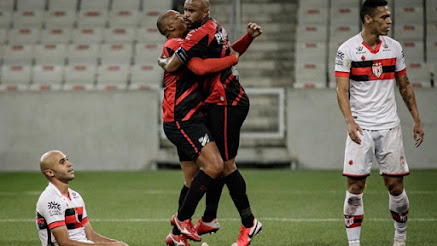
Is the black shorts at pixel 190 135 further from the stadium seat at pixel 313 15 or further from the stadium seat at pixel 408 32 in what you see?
the stadium seat at pixel 313 15

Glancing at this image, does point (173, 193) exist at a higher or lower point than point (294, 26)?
lower

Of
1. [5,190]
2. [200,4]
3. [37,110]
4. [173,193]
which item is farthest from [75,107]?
[200,4]

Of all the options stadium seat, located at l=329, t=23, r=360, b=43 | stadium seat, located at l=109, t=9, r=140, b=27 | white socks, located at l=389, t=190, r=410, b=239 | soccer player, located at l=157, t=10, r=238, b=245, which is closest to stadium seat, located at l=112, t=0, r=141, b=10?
stadium seat, located at l=109, t=9, r=140, b=27

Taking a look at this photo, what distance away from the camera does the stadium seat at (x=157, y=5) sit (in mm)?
16806

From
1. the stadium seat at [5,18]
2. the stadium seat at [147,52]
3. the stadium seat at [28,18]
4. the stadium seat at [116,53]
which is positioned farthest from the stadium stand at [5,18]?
the stadium seat at [147,52]

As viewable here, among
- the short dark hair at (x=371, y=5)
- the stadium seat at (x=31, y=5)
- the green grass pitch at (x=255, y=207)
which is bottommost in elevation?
the green grass pitch at (x=255, y=207)

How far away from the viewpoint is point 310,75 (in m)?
15.1

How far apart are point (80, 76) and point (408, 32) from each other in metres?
6.28

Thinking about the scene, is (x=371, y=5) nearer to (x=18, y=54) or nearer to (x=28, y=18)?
(x=18, y=54)

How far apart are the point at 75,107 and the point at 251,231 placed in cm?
865

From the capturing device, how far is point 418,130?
6383mm

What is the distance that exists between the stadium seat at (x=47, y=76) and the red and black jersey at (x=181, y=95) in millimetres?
9245

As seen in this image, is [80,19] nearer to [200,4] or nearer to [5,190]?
[5,190]

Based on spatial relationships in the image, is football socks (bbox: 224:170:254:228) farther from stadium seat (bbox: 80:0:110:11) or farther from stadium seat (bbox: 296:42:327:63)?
stadium seat (bbox: 80:0:110:11)
